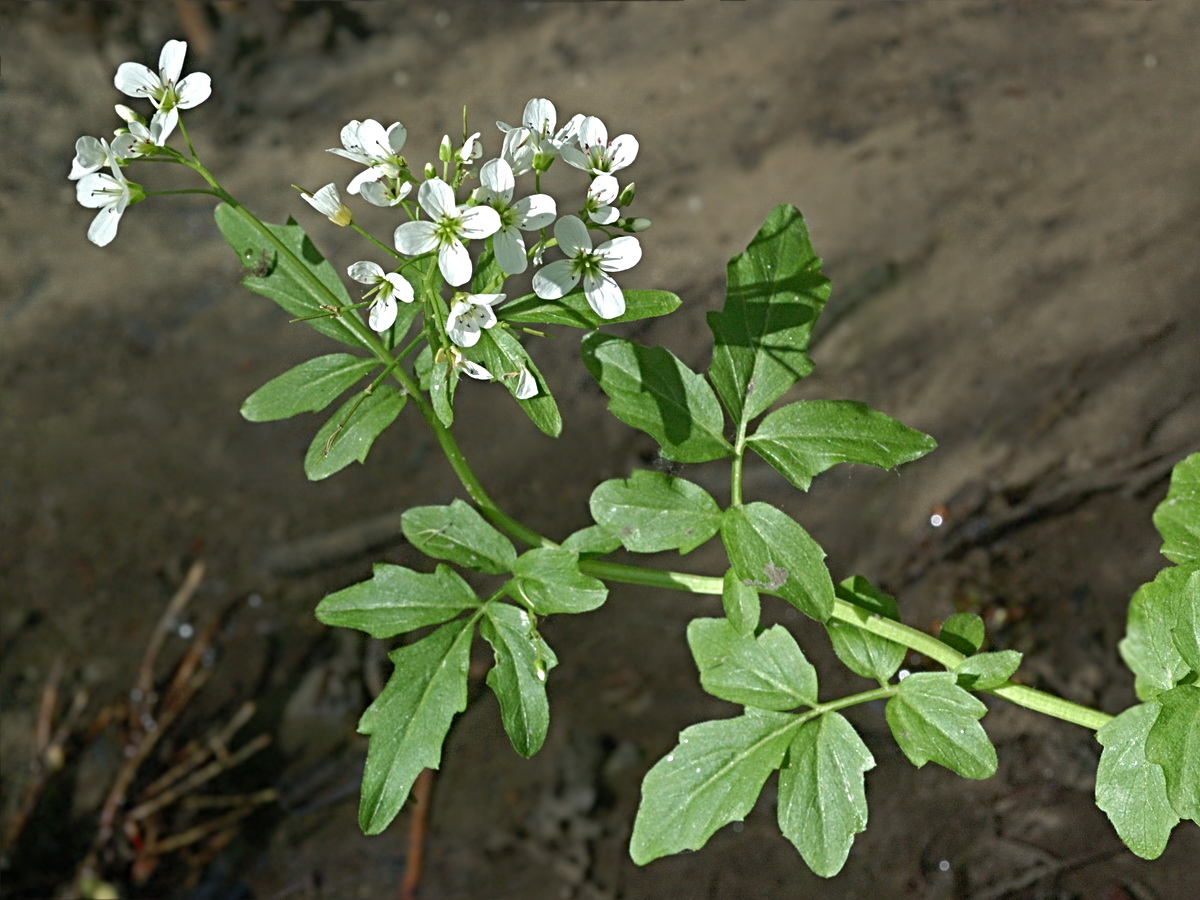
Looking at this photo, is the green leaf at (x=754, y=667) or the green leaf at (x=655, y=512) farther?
the green leaf at (x=754, y=667)

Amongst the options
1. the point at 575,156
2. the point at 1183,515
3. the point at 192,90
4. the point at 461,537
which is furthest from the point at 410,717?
the point at 1183,515

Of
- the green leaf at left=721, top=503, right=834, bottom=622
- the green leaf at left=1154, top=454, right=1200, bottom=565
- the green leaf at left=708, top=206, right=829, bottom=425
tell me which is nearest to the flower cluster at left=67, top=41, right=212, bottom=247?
the green leaf at left=708, top=206, right=829, bottom=425

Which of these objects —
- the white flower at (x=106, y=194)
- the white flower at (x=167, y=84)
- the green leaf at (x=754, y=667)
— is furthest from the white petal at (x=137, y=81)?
the green leaf at (x=754, y=667)

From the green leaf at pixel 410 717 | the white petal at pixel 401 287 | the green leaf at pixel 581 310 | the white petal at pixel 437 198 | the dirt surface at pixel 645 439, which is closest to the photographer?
the white petal at pixel 437 198

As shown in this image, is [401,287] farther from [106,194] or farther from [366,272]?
[106,194]

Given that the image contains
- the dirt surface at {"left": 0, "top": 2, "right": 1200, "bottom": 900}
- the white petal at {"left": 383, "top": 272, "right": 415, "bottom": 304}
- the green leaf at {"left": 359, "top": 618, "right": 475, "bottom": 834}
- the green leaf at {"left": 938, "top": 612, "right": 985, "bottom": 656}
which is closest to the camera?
the white petal at {"left": 383, "top": 272, "right": 415, "bottom": 304}

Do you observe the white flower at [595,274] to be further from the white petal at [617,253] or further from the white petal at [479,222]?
the white petal at [479,222]

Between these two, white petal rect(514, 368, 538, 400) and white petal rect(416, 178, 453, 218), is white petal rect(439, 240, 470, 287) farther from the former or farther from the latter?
white petal rect(514, 368, 538, 400)
